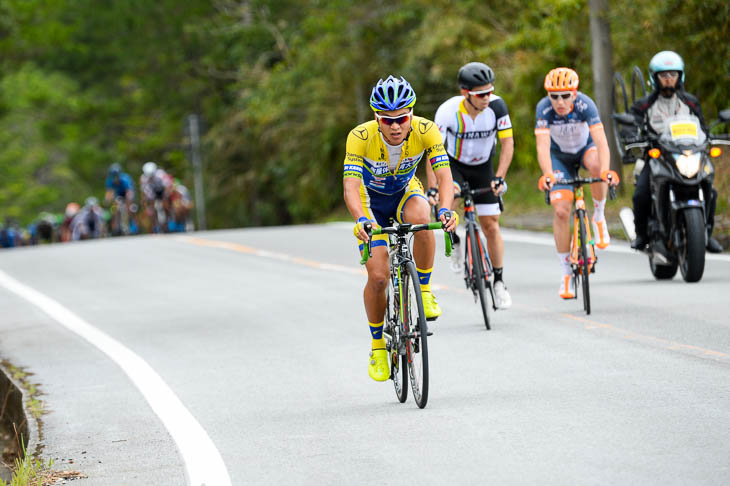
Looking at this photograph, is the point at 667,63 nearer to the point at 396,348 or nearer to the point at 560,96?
the point at 560,96

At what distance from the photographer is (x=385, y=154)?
28.0 feet

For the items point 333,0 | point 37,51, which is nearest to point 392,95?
point 333,0

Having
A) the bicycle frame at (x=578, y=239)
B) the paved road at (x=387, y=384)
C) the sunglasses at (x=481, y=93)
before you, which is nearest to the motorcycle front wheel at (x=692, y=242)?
the paved road at (x=387, y=384)

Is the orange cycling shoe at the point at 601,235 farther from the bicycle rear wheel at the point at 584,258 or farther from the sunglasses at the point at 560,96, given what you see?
the sunglasses at the point at 560,96

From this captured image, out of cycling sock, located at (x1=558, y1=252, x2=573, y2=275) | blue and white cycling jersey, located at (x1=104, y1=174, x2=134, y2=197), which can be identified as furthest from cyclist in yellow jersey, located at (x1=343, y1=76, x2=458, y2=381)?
blue and white cycling jersey, located at (x1=104, y1=174, x2=134, y2=197)

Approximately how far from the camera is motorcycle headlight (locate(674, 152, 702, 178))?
1248 cm

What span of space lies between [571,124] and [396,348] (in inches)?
174

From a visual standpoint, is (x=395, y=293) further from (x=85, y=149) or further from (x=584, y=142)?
(x=85, y=149)

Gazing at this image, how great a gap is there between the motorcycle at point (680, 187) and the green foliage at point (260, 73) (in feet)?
27.7

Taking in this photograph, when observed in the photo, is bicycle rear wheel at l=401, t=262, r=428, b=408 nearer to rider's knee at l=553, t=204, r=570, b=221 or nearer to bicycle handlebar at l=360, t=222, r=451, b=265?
bicycle handlebar at l=360, t=222, r=451, b=265

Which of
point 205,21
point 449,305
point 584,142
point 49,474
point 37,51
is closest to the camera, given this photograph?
point 49,474

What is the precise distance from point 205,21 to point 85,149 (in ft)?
38.7

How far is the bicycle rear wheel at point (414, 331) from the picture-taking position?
7.82 m

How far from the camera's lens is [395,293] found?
828cm
